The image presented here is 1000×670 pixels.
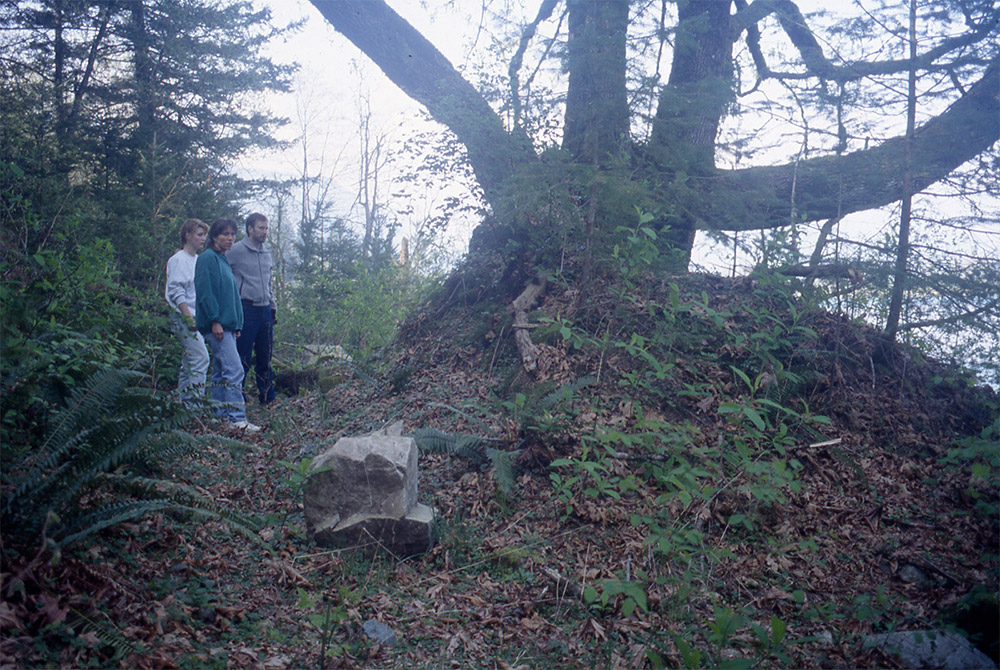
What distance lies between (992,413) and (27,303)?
8.70 m

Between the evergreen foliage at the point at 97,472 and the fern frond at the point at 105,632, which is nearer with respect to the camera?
the fern frond at the point at 105,632

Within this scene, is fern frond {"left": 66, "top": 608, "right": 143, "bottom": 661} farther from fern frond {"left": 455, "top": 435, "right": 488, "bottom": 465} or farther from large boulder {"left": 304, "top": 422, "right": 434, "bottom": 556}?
fern frond {"left": 455, "top": 435, "right": 488, "bottom": 465}

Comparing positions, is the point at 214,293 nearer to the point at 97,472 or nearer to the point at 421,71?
the point at 97,472

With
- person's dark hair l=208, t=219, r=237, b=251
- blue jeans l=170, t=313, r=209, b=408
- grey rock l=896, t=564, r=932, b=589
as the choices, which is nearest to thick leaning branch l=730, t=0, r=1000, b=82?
grey rock l=896, t=564, r=932, b=589

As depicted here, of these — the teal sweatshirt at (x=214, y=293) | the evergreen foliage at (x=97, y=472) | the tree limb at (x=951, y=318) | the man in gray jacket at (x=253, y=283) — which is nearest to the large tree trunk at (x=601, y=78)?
the tree limb at (x=951, y=318)

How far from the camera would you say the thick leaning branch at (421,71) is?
27.1ft

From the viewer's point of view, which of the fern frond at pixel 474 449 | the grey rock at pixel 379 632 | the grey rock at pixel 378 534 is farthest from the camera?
the fern frond at pixel 474 449

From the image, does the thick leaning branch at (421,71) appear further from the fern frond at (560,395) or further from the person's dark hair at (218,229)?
the fern frond at (560,395)

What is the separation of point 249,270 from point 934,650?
24.4ft

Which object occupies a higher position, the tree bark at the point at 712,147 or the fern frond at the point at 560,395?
the tree bark at the point at 712,147

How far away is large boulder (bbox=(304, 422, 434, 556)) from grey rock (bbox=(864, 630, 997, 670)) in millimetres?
2892

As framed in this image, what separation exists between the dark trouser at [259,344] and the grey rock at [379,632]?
15.6 ft

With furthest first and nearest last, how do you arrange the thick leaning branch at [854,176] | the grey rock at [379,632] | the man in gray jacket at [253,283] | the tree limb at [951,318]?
the man in gray jacket at [253,283] → the thick leaning branch at [854,176] → the tree limb at [951,318] → the grey rock at [379,632]

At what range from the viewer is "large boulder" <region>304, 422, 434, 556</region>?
14.1 ft
